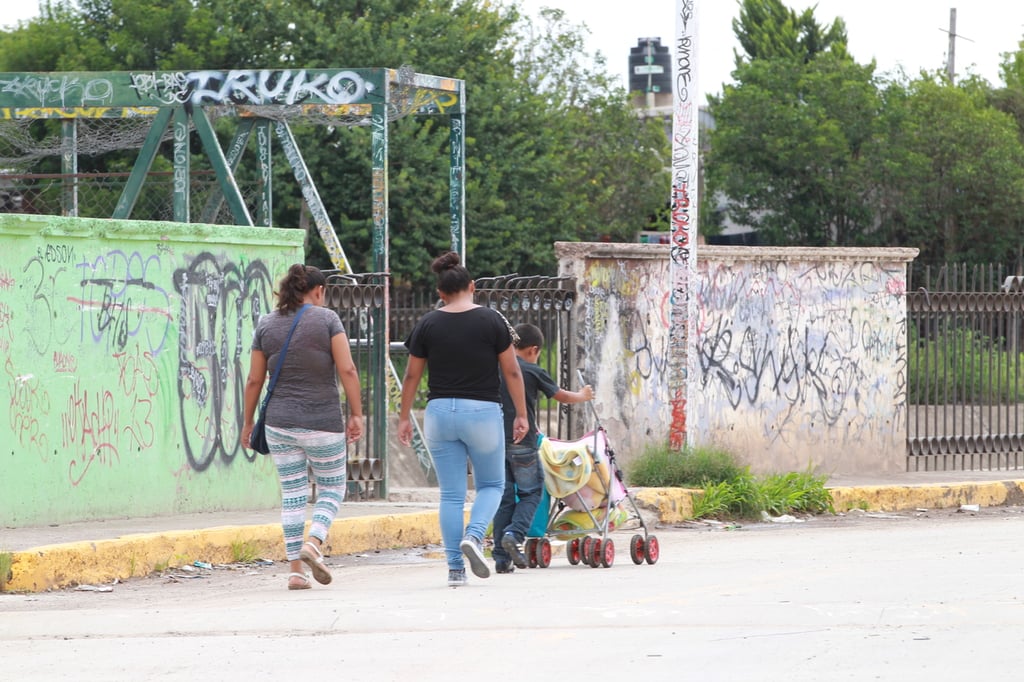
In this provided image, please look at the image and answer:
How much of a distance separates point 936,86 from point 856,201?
3.44 m

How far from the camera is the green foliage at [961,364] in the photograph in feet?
50.5

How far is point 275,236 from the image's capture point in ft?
38.2

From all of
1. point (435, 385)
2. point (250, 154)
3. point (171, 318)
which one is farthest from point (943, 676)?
point (250, 154)

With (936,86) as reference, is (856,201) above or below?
below

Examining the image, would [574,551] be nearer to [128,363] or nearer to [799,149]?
[128,363]

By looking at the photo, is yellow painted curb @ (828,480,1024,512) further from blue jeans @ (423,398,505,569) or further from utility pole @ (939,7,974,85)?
utility pole @ (939,7,974,85)

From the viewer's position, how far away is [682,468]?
12945 mm

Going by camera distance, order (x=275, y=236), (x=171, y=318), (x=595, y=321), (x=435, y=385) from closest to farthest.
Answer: (x=435, y=385) → (x=171, y=318) → (x=275, y=236) → (x=595, y=321)

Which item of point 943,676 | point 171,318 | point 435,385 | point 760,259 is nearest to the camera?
point 943,676

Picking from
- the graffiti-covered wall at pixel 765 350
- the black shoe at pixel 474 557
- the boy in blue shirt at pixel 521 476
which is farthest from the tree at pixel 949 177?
the black shoe at pixel 474 557

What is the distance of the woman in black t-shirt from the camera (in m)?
8.30

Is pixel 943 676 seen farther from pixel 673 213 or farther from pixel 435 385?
pixel 673 213

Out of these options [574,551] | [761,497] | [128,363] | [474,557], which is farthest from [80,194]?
[474,557]

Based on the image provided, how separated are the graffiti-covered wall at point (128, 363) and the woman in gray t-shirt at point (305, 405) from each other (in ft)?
6.92
